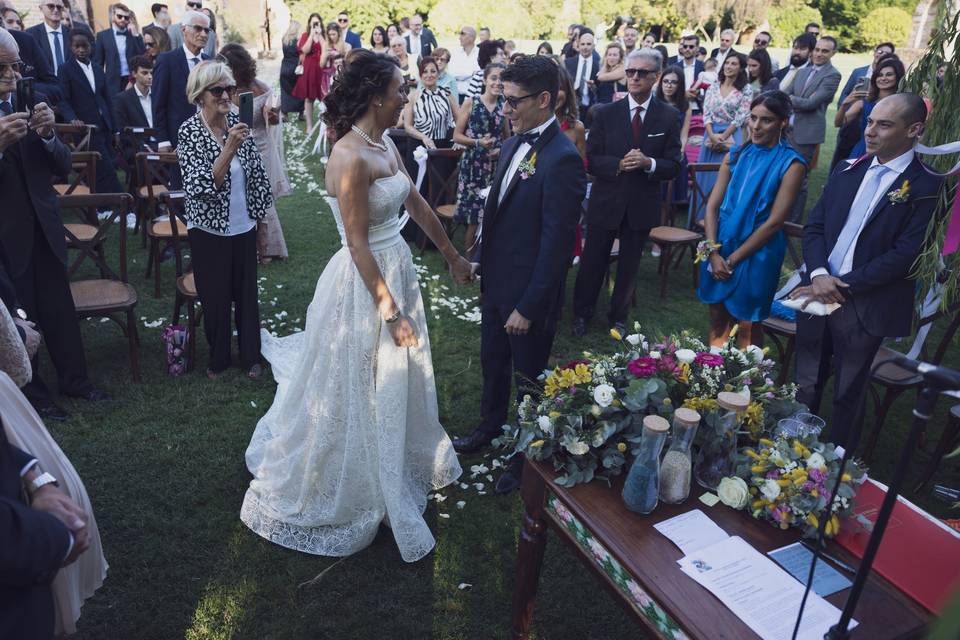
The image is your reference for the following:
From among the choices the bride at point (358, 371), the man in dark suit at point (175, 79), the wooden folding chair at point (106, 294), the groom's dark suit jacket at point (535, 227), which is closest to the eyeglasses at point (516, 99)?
the groom's dark suit jacket at point (535, 227)

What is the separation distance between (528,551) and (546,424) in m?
0.58

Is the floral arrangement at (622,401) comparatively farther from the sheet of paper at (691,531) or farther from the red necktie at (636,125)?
the red necktie at (636,125)

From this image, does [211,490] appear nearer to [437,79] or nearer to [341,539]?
[341,539]

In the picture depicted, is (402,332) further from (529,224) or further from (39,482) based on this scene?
(39,482)

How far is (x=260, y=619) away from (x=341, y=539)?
0.55 metres

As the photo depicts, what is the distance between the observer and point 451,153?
736 cm

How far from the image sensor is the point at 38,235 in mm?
4121

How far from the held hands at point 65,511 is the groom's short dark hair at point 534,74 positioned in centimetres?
262

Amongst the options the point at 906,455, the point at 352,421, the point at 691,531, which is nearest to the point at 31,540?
the point at 352,421

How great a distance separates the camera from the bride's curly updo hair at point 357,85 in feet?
10.0

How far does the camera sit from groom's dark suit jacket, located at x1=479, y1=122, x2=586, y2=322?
340 centimetres

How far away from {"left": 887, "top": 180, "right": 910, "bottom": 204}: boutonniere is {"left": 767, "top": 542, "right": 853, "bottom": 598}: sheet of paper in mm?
2127

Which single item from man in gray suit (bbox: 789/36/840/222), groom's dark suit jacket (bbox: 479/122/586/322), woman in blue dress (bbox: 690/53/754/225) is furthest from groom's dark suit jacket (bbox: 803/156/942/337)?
man in gray suit (bbox: 789/36/840/222)

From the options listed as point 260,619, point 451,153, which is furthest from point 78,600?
point 451,153
